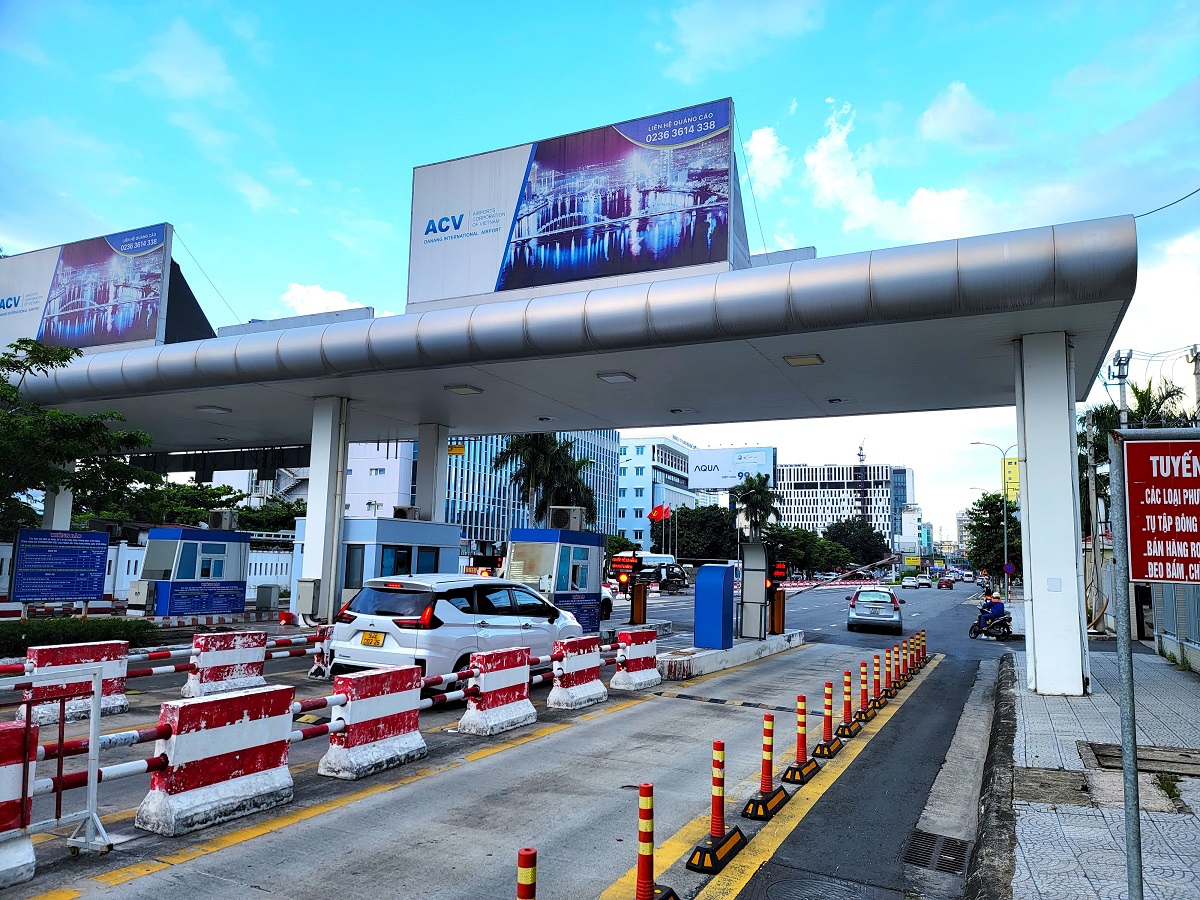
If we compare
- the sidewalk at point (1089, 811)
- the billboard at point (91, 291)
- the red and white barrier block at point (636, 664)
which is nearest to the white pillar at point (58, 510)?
the billboard at point (91, 291)

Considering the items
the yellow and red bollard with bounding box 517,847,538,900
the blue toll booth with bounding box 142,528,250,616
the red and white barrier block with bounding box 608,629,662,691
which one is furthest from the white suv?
the blue toll booth with bounding box 142,528,250,616

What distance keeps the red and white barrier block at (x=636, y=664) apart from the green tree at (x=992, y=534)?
50079 millimetres

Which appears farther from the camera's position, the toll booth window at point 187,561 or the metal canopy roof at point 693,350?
the toll booth window at point 187,561

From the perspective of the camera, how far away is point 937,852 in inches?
233

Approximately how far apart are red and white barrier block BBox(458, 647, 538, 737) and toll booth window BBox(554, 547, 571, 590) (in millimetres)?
8351

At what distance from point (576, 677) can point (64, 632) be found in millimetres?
9070

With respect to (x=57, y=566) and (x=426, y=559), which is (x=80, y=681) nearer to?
(x=57, y=566)

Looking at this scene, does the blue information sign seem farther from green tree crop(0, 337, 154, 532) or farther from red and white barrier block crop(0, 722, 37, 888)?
red and white barrier block crop(0, 722, 37, 888)

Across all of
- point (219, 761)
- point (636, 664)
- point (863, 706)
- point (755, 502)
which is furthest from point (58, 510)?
point (755, 502)

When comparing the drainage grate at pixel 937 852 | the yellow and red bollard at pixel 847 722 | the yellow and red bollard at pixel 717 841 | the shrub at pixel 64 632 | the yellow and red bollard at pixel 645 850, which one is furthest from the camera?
the shrub at pixel 64 632

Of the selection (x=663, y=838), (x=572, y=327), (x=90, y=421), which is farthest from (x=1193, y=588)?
(x=90, y=421)

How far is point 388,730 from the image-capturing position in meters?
7.72

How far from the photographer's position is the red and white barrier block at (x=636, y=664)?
1273 centimetres

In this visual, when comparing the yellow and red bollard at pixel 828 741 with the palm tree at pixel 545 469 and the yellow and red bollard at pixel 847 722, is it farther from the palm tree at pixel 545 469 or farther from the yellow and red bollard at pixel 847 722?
the palm tree at pixel 545 469
